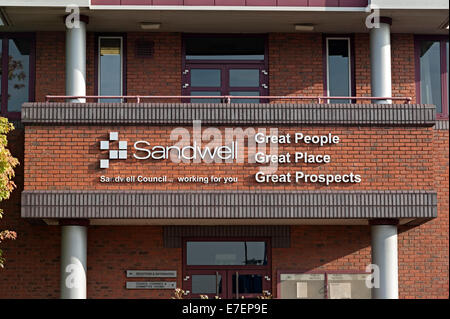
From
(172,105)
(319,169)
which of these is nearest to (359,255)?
(319,169)

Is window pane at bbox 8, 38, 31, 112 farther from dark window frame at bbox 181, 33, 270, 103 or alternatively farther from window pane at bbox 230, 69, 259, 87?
window pane at bbox 230, 69, 259, 87

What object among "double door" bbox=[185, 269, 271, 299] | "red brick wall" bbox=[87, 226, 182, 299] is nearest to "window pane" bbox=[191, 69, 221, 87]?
"red brick wall" bbox=[87, 226, 182, 299]

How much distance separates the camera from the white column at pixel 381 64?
20.6 metres

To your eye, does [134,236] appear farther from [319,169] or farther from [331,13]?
[331,13]

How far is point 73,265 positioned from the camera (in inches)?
778

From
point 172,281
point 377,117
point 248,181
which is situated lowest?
point 172,281

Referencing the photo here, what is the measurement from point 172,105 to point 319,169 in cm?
342

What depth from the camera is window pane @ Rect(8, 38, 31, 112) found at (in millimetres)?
21828

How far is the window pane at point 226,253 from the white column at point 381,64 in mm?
4513

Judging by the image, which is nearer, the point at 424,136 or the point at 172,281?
the point at 424,136

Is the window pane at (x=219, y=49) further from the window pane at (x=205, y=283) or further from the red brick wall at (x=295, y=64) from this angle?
the window pane at (x=205, y=283)

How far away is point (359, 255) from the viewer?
70.2ft

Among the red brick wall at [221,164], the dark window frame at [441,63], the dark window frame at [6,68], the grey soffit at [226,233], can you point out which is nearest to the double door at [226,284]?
the grey soffit at [226,233]

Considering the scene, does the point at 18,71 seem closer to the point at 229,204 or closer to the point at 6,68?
the point at 6,68
